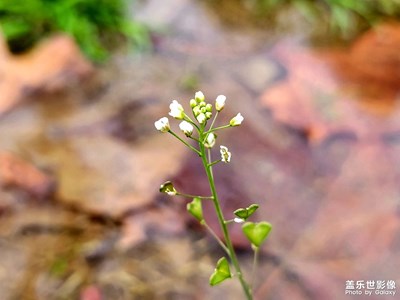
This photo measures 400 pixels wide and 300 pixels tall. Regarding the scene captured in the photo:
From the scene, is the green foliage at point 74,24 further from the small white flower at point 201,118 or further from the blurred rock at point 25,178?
the small white flower at point 201,118

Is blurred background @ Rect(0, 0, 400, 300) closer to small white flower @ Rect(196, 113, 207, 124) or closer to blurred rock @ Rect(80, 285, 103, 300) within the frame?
blurred rock @ Rect(80, 285, 103, 300)

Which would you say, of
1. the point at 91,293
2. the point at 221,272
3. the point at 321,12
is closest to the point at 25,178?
the point at 91,293

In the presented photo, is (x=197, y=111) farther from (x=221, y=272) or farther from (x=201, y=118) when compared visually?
(x=221, y=272)

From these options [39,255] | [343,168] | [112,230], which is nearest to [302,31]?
[343,168]

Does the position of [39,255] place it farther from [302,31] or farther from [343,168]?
[302,31]

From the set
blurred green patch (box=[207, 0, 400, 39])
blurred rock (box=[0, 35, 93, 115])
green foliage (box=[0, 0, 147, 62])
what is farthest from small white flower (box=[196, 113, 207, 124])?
blurred green patch (box=[207, 0, 400, 39])
